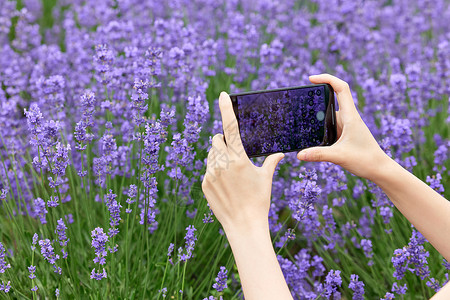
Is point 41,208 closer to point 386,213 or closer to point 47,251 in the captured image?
point 47,251

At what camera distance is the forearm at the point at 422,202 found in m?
1.65

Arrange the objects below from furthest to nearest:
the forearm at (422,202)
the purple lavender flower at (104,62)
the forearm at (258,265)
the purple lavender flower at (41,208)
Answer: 1. the purple lavender flower at (104,62)
2. the purple lavender flower at (41,208)
3. the forearm at (422,202)
4. the forearm at (258,265)

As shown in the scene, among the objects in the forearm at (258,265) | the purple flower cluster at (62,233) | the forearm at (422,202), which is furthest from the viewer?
the purple flower cluster at (62,233)

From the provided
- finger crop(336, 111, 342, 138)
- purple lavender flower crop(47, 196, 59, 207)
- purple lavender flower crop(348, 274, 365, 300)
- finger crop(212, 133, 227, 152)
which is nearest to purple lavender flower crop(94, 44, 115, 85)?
purple lavender flower crop(47, 196, 59, 207)

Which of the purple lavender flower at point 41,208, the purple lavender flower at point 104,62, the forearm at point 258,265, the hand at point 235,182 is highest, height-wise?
the purple lavender flower at point 104,62

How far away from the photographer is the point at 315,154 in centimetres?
159

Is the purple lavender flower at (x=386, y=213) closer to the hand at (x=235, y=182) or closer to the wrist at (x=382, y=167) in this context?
the wrist at (x=382, y=167)

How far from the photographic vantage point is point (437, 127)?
333 cm

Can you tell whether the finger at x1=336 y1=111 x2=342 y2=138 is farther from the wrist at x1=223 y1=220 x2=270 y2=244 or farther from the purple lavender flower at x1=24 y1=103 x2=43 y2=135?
the purple lavender flower at x1=24 y1=103 x2=43 y2=135

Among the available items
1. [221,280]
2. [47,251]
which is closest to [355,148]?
[221,280]

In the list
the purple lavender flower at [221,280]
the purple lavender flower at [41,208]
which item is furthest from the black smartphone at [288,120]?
the purple lavender flower at [41,208]

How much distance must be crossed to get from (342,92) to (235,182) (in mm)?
520

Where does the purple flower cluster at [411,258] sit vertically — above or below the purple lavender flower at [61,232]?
below

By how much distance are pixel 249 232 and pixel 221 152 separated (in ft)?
0.83
